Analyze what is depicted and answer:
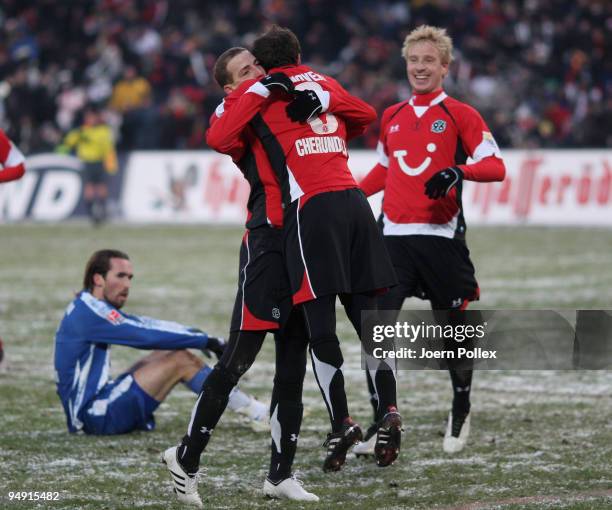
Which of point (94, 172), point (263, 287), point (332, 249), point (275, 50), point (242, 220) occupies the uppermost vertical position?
point (275, 50)

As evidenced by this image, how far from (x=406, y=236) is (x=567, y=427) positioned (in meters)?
1.33

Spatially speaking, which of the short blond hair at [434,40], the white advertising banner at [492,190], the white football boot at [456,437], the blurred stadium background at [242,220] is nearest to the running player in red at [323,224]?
the blurred stadium background at [242,220]

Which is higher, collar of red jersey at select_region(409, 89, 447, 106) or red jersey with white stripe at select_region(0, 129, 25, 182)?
collar of red jersey at select_region(409, 89, 447, 106)

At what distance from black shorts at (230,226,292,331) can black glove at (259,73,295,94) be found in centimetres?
55

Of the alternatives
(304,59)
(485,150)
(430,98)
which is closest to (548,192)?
(304,59)

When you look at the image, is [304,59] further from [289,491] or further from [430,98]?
[289,491]

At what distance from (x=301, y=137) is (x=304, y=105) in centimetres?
13

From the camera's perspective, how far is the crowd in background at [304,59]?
22.1m

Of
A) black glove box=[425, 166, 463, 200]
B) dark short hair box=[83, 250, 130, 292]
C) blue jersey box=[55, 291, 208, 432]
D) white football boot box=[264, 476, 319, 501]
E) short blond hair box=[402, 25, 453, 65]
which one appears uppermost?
short blond hair box=[402, 25, 453, 65]

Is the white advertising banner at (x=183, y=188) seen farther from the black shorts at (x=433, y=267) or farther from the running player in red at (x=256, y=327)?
the running player in red at (x=256, y=327)

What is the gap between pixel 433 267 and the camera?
6.14 meters

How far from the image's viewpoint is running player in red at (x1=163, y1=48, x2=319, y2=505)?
4.86 metres

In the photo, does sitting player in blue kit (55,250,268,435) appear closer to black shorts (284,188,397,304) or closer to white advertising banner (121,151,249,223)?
black shorts (284,188,397,304)

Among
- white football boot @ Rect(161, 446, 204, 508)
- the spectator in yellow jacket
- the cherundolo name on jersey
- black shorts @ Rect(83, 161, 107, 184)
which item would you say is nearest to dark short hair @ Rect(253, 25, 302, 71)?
the cherundolo name on jersey
